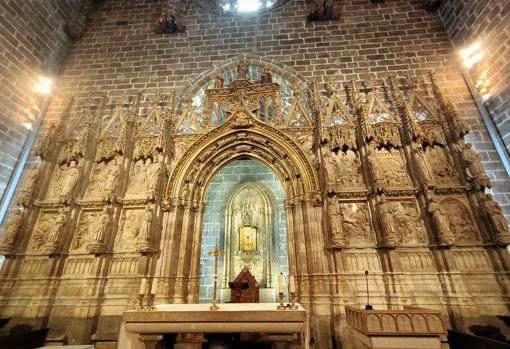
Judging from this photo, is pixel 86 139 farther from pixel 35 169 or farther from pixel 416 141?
pixel 416 141

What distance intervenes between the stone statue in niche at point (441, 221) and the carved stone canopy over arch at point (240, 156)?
→ 256 cm

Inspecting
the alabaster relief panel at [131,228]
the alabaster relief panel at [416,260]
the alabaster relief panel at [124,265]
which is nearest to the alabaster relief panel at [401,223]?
the alabaster relief panel at [416,260]

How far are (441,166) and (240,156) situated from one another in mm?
5206

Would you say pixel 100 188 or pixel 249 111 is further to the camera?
pixel 249 111

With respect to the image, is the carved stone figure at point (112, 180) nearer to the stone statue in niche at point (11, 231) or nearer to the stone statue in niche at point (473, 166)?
the stone statue in niche at point (11, 231)

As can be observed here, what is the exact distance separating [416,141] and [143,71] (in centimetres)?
890

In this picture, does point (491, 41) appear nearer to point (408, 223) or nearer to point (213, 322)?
point (408, 223)

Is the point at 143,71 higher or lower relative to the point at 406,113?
higher

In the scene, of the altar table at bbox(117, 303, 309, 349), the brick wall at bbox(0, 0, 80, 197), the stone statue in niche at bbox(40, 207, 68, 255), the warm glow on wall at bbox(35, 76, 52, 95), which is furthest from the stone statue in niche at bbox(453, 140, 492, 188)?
the warm glow on wall at bbox(35, 76, 52, 95)

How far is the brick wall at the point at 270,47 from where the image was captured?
8.25 meters

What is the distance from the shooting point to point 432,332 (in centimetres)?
357

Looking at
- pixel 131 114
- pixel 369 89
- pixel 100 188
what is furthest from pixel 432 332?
pixel 131 114

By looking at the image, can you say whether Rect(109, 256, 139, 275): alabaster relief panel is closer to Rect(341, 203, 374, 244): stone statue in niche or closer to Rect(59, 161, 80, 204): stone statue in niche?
Rect(59, 161, 80, 204): stone statue in niche

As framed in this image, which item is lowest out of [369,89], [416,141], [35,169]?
[35,169]
